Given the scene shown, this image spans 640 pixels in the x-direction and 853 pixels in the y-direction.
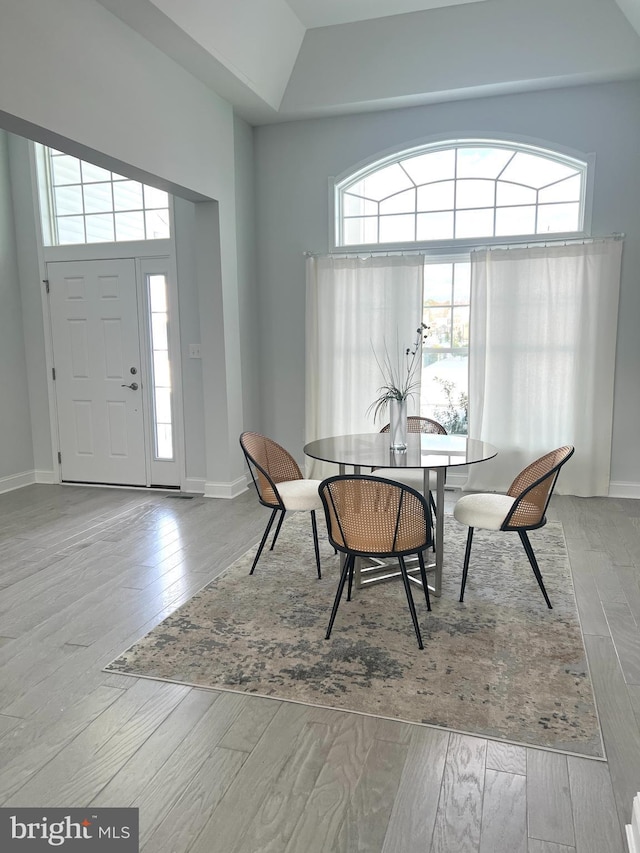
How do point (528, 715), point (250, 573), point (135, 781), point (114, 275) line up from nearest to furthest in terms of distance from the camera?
1. point (135, 781)
2. point (528, 715)
3. point (250, 573)
4. point (114, 275)

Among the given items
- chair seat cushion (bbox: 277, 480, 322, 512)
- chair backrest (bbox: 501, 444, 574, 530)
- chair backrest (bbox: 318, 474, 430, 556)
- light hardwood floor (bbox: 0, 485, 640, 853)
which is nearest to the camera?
light hardwood floor (bbox: 0, 485, 640, 853)

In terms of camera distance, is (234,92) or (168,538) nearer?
(168,538)

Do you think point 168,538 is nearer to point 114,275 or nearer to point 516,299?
point 114,275

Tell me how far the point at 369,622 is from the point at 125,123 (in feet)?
10.2

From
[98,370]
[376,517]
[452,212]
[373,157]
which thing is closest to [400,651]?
[376,517]

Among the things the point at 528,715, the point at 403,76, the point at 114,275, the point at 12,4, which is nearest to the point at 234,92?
the point at 403,76

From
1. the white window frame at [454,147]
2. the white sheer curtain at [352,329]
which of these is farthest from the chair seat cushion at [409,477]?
the white window frame at [454,147]

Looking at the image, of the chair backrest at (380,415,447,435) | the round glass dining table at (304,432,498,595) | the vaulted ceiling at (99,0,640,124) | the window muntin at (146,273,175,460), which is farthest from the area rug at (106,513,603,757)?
the vaulted ceiling at (99,0,640,124)

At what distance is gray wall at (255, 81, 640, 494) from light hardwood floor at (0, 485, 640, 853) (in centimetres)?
262

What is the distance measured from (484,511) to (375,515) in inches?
30.0

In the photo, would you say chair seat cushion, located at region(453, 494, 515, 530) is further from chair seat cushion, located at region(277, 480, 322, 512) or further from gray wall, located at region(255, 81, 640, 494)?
gray wall, located at region(255, 81, 640, 494)

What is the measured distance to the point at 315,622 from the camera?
109 inches

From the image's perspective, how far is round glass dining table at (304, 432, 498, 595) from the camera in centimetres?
291

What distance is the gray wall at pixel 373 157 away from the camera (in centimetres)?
453
